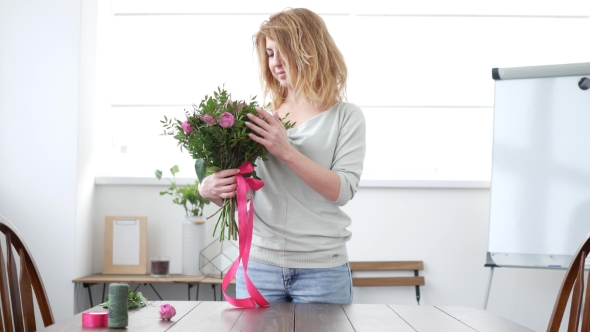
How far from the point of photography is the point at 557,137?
9.73 feet

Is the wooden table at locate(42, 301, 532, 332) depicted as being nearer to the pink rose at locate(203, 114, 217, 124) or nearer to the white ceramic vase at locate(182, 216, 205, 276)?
the pink rose at locate(203, 114, 217, 124)

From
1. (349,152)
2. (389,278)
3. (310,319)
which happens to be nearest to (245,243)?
(310,319)

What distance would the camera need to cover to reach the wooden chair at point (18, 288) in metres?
1.37

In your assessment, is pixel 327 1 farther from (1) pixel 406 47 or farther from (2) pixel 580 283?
(2) pixel 580 283

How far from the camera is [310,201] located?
1.65 meters

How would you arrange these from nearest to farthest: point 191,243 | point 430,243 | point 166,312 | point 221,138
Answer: point 166,312, point 221,138, point 191,243, point 430,243

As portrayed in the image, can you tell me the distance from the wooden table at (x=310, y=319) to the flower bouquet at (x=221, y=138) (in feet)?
0.78

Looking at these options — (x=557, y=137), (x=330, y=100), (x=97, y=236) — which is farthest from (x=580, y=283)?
(x=97, y=236)

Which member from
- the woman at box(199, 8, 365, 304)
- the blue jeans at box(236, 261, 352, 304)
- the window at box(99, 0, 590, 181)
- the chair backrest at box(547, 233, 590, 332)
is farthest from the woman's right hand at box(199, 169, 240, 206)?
the window at box(99, 0, 590, 181)

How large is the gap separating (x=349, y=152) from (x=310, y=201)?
0.55 feet

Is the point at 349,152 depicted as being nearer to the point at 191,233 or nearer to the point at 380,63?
the point at 191,233

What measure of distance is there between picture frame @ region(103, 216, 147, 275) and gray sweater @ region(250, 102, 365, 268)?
1730 millimetres

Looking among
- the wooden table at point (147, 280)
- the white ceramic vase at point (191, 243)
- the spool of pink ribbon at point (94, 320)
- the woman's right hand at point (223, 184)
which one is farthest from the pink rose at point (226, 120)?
the white ceramic vase at point (191, 243)

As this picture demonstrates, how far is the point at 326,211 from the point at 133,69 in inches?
90.0
